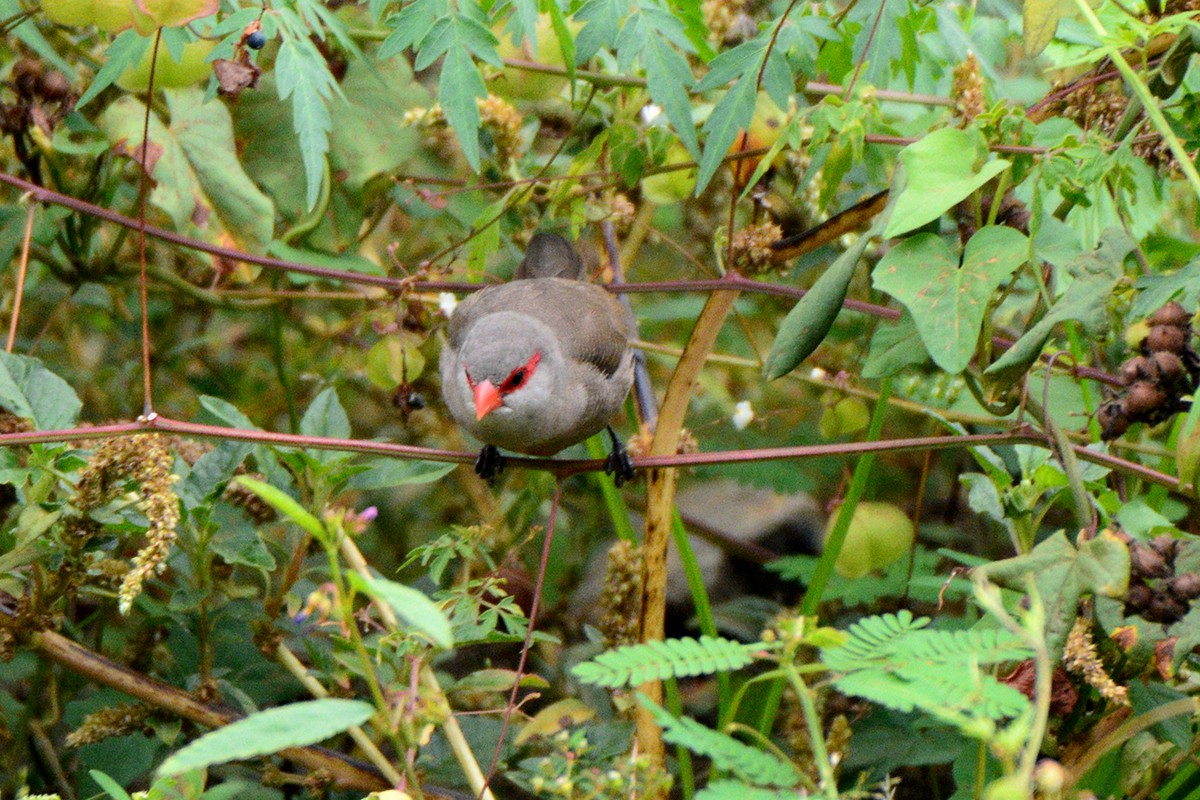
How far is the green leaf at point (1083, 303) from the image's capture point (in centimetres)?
158

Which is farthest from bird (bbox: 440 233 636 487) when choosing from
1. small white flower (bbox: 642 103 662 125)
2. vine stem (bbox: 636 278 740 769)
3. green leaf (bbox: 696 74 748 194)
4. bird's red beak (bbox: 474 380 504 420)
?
green leaf (bbox: 696 74 748 194)

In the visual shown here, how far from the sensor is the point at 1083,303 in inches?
63.1

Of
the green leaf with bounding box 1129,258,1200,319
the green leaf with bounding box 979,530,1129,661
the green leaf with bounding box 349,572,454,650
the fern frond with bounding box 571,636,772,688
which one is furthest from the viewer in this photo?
the green leaf with bounding box 1129,258,1200,319

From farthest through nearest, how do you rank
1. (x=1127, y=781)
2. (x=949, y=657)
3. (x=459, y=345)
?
(x=459, y=345), (x=1127, y=781), (x=949, y=657)

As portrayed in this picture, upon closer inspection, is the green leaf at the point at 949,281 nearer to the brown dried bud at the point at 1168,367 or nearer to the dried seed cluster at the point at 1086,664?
the brown dried bud at the point at 1168,367

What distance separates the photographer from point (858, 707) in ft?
7.48

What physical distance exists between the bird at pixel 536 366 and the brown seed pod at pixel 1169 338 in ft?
3.54

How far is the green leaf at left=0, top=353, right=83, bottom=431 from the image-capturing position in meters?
1.94

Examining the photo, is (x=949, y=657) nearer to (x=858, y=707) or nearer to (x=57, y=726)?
(x=858, y=707)

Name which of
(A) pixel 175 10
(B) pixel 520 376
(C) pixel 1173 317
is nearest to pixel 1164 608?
(C) pixel 1173 317

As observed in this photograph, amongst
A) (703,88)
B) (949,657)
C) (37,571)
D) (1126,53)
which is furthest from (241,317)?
(949,657)

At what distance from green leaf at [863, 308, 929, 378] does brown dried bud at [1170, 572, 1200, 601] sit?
48 cm

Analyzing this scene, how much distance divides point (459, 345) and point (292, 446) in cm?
83

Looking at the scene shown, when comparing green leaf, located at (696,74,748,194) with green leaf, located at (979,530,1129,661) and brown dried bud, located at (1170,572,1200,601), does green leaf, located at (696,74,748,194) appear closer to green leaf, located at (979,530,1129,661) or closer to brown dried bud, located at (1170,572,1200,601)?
green leaf, located at (979,530,1129,661)
